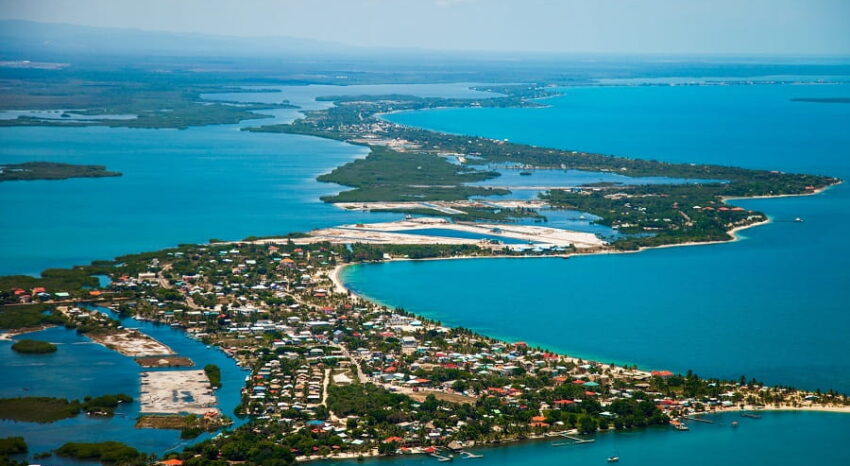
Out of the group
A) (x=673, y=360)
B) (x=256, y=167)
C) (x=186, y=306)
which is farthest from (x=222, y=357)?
(x=256, y=167)

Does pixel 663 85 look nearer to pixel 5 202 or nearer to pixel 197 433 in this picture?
pixel 5 202

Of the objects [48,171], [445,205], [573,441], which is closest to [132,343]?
[573,441]

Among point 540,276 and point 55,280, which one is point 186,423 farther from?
point 540,276

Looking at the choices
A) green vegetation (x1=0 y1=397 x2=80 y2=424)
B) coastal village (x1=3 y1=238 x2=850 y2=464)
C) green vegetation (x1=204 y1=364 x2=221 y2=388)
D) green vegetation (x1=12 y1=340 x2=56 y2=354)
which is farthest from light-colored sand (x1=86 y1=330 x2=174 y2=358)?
green vegetation (x1=0 y1=397 x2=80 y2=424)

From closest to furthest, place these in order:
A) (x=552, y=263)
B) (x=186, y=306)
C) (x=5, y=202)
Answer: (x=186, y=306)
(x=552, y=263)
(x=5, y=202)

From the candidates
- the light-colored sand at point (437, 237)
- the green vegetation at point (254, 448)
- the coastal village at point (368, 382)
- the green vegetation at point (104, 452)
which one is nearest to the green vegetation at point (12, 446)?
the green vegetation at point (104, 452)

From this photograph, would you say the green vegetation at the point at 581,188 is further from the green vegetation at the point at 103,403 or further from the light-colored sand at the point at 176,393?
the green vegetation at the point at 103,403
